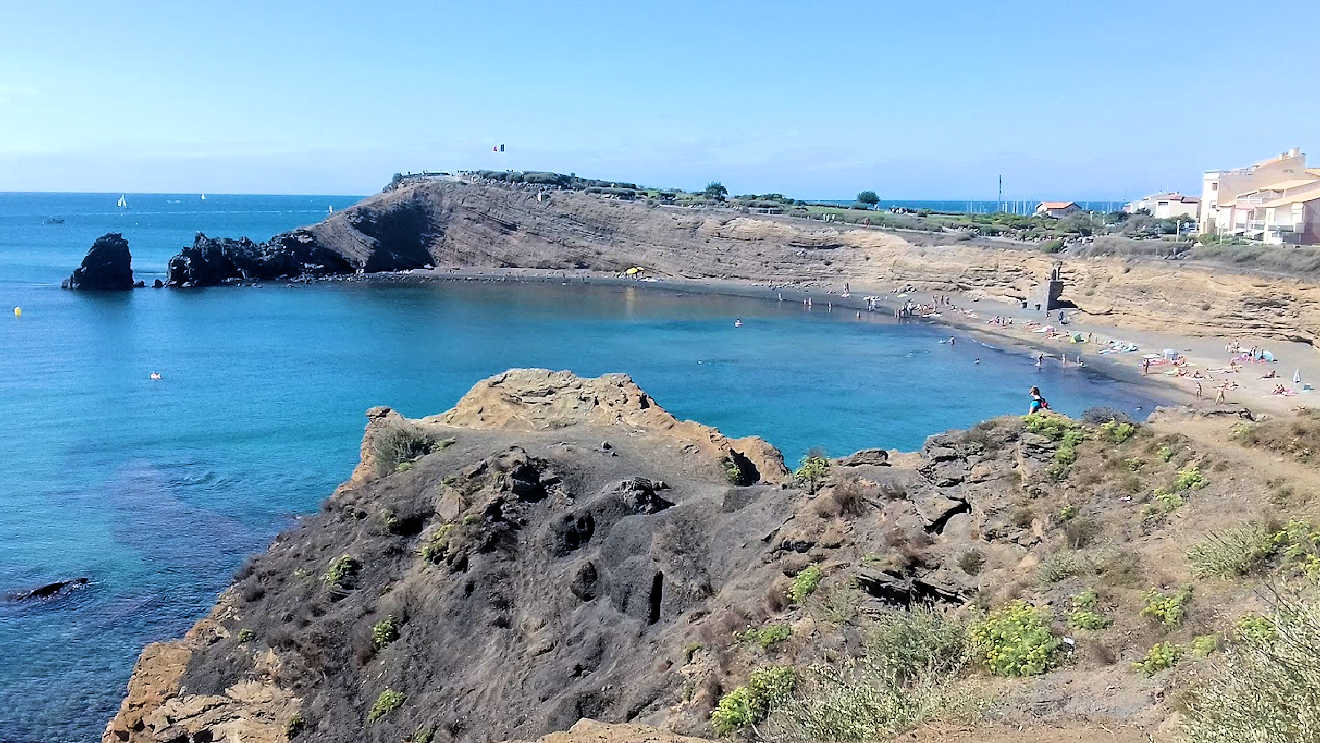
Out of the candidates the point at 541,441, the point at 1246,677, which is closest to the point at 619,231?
the point at 541,441

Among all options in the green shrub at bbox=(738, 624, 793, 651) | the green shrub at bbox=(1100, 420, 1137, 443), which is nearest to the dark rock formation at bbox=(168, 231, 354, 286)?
the green shrub at bbox=(738, 624, 793, 651)

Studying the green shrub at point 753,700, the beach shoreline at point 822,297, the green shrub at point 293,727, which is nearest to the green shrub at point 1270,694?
the green shrub at point 753,700

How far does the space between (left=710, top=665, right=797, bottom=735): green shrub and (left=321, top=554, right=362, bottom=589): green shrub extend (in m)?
10.4

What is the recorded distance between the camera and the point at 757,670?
10750 mm

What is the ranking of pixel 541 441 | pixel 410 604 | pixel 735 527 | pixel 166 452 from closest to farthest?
pixel 735 527 < pixel 410 604 < pixel 541 441 < pixel 166 452

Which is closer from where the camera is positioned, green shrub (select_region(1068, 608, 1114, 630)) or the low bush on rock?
green shrub (select_region(1068, 608, 1114, 630))

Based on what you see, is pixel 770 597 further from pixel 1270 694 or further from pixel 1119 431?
pixel 1270 694

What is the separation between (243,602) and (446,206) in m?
99.0

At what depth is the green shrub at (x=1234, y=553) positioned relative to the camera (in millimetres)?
10289

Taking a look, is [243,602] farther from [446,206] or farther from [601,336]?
[446,206]

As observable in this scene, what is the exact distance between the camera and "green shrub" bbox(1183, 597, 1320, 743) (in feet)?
20.1

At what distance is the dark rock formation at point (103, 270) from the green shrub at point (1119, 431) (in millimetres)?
101231

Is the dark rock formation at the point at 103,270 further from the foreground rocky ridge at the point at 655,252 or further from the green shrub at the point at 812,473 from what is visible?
the green shrub at the point at 812,473

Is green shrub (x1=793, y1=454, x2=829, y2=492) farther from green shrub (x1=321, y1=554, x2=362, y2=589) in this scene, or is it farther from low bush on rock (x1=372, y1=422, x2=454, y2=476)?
low bush on rock (x1=372, y1=422, x2=454, y2=476)
